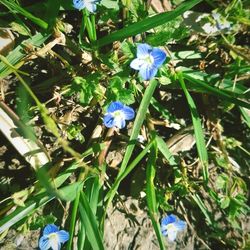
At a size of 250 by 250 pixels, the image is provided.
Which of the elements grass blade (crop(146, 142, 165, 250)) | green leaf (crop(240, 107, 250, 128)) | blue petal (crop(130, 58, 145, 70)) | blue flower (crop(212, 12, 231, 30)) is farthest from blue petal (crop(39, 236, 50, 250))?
blue flower (crop(212, 12, 231, 30))

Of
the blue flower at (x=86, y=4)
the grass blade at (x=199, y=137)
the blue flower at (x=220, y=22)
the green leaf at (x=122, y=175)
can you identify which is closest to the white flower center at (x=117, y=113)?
the green leaf at (x=122, y=175)

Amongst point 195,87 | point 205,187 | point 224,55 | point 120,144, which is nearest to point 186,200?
point 205,187

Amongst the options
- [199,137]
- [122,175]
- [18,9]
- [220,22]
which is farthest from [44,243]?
[220,22]

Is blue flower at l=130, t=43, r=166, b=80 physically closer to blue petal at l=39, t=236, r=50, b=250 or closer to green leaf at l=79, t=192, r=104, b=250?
green leaf at l=79, t=192, r=104, b=250

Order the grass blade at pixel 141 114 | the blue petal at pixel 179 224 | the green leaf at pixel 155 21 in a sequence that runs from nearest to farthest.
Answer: the green leaf at pixel 155 21, the grass blade at pixel 141 114, the blue petal at pixel 179 224

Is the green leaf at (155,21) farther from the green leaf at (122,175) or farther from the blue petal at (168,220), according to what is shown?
the blue petal at (168,220)

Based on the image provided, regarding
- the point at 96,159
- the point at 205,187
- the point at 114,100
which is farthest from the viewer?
the point at 205,187

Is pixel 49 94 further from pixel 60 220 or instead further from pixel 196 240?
pixel 196 240

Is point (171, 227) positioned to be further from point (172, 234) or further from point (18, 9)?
point (18, 9)
